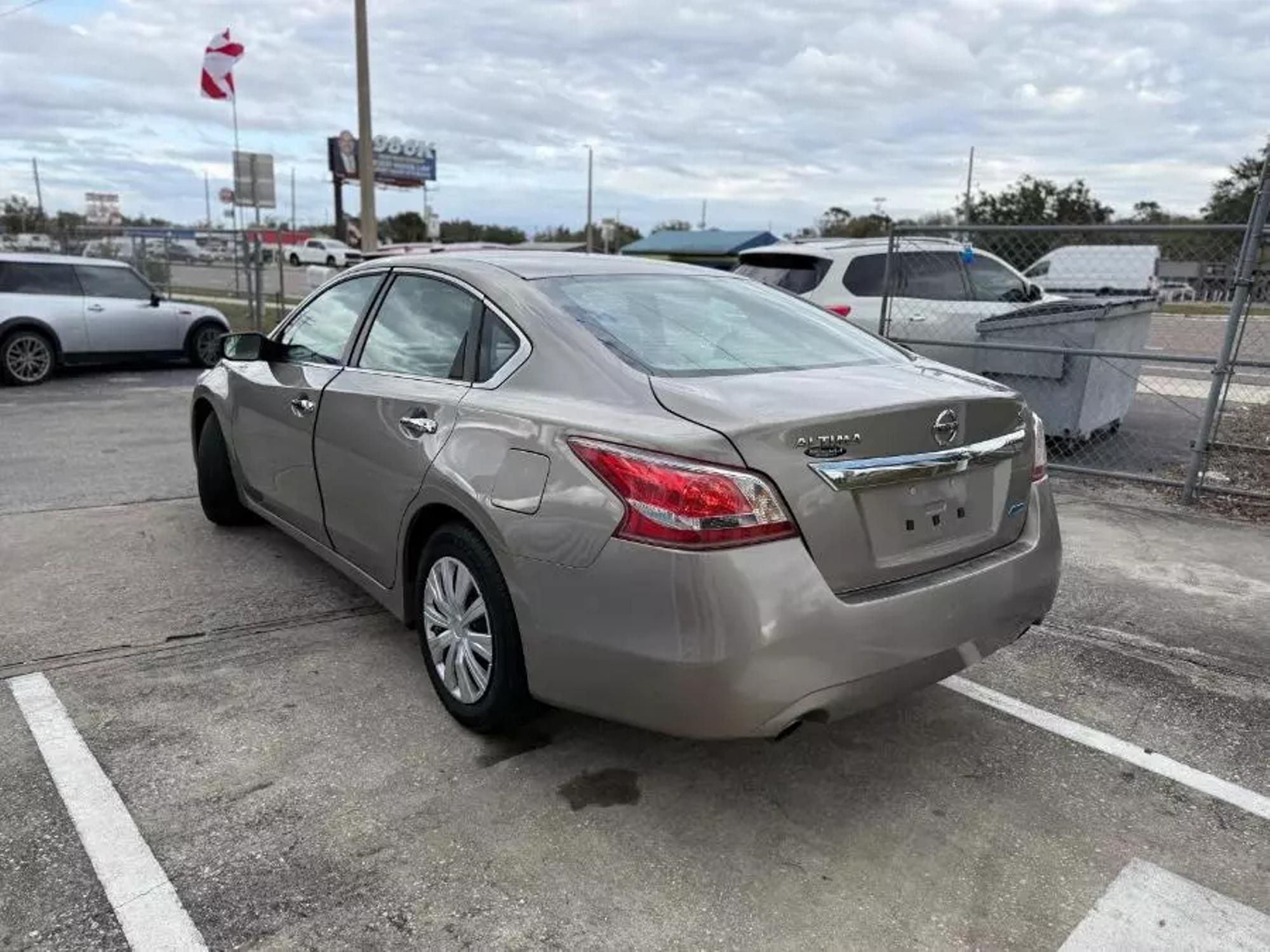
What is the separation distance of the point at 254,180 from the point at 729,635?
1508cm

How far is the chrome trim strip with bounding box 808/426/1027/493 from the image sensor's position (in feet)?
8.23

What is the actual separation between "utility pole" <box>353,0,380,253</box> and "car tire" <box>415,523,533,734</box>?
12.0 m

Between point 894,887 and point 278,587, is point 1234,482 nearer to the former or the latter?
point 894,887

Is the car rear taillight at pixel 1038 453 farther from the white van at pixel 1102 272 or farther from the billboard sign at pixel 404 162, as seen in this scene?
the billboard sign at pixel 404 162

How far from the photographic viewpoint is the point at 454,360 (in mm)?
3334

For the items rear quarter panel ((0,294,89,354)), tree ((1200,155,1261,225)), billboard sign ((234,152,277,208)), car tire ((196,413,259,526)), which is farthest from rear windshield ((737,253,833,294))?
tree ((1200,155,1261,225))

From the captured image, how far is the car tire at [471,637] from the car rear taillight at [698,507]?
0.61 meters

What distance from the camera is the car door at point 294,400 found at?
4047 millimetres

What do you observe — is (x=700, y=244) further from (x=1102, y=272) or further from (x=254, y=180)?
(x=1102, y=272)

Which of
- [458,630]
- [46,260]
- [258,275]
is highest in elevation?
[46,260]

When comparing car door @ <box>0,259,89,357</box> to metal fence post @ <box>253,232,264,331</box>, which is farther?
metal fence post @ <box>253,232,264,331</box>

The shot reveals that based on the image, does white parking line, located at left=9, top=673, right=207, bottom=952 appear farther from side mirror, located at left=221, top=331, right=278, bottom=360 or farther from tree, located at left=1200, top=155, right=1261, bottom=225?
tree, located at left=1200, top=155, right=1261, bottom=225

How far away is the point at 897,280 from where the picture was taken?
847 centimetres

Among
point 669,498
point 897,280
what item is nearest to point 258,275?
point 897,280
